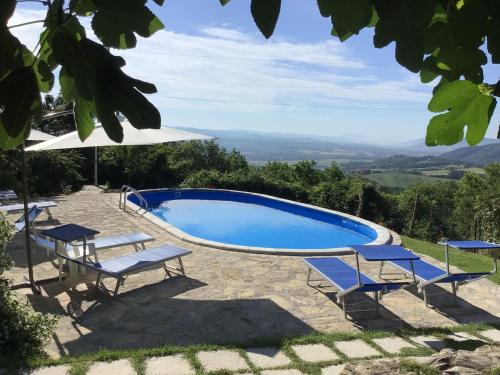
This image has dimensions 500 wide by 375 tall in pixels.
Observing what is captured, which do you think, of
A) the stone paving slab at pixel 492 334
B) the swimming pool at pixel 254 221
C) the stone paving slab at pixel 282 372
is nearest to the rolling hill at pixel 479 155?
the swimming pool at pixel 254 221

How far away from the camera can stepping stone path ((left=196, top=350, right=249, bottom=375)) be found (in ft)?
12.9

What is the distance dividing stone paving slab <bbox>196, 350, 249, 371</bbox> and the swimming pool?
511 centimetres

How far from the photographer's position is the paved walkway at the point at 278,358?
3.84 m

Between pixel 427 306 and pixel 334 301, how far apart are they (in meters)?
1.24

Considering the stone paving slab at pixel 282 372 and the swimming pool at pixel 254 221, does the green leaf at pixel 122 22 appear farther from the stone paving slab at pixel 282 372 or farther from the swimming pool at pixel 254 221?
the swimming pool at pixel 254 221

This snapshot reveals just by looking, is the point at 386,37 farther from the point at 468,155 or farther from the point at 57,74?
the point at 468,155

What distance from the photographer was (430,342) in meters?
4.70

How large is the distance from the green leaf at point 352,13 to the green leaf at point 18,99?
513 mm

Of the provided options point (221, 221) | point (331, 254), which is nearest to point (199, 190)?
point (221, 221)

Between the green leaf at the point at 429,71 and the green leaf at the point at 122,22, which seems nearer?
the green leaf at the point at 122,22

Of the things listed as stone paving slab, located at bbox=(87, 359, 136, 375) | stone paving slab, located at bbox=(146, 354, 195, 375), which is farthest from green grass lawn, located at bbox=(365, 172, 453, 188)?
stone paving slab, located at bbox=(87, 359, 136, 375)

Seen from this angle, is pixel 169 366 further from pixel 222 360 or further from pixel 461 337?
pixel 461 337

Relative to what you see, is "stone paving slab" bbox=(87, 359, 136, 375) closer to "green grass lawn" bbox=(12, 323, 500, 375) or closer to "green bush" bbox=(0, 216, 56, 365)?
"green grass lawn" bbox=(12, 323, 500, 375)

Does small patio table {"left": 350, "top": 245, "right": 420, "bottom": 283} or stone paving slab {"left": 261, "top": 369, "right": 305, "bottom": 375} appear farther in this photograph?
small patio table {"left": 350, "top": 245, "right": 420, "bottom": 283}
